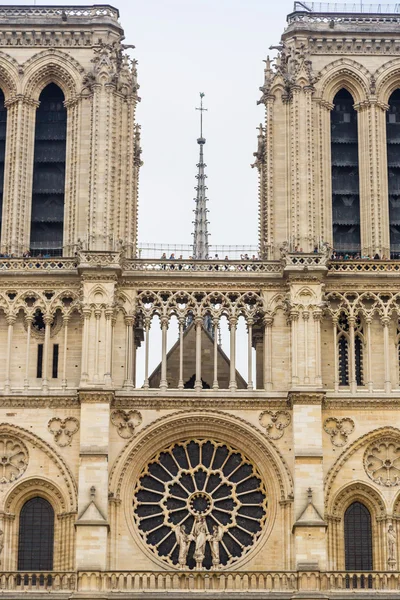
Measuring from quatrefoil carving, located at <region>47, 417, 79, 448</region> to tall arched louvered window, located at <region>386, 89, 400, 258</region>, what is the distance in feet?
31.2

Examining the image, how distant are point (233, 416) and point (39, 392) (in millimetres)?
4839

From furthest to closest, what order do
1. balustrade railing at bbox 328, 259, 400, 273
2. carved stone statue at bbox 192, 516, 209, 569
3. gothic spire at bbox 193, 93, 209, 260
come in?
gothic spire at bbox 193, 93, 209, 260, balustrade railing at bbox 328, 259, 400, 273, carved stone statue at bbox 192, 516, 209, 569

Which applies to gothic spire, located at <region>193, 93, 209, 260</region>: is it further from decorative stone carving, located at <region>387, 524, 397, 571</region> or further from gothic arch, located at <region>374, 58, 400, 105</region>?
decorative stone carving, located at <region>387, 524, 397, 571</region>

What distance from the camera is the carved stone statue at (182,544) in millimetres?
41750

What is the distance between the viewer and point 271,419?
4312 centimetres

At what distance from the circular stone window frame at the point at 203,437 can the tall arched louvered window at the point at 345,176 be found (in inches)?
228

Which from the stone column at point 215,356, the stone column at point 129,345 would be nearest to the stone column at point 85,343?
the stone column at point 129,345

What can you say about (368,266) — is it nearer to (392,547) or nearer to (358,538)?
(358,538)

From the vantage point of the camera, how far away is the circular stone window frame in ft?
139

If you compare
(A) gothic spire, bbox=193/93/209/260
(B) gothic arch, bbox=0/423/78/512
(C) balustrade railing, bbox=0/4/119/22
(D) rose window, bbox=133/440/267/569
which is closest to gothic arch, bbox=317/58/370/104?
(C) balustrade railing, bbox=0/4/119/22

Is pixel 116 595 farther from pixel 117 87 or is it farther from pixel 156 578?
pixel 117 87

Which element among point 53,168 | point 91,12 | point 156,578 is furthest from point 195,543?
point 91,12

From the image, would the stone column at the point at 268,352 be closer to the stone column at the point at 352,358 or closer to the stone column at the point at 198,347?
the stone column at the point at 198,347

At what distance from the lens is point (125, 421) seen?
141ft
